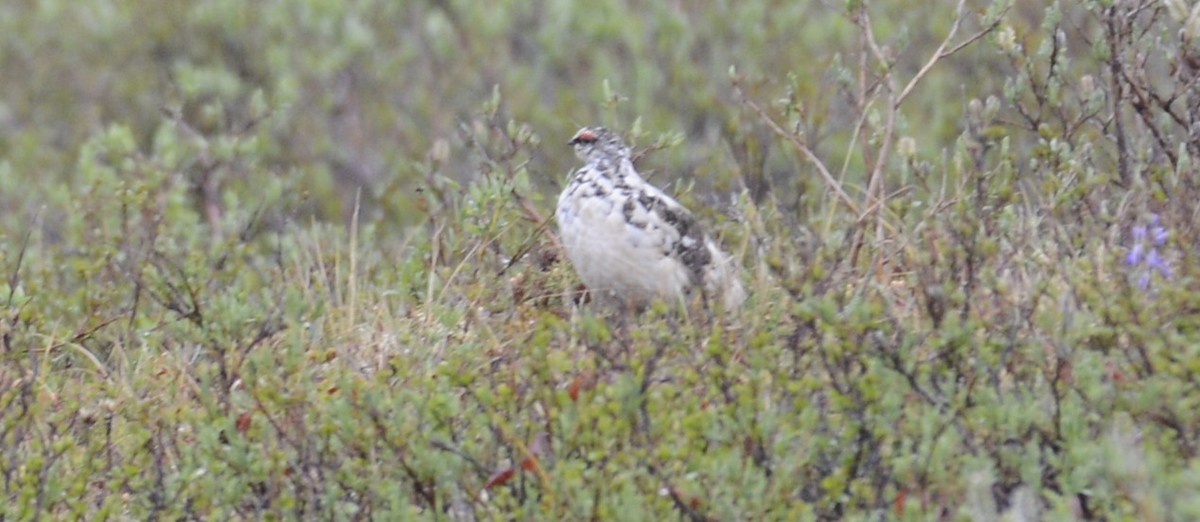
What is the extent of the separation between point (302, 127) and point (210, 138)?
220cm

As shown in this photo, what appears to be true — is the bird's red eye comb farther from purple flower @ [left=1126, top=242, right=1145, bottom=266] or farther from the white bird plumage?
purple flower @ [left=1126, top=242, right=1145, bottom=266]

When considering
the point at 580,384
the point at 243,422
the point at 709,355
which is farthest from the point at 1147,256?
the point at 243,422

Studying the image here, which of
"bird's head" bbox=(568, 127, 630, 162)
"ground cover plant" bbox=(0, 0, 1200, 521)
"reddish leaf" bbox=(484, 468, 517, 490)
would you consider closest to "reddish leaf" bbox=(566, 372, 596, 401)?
"ground cover plant" bbox=(0, 0, 1200, 521)

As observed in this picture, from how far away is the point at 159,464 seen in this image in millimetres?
5246

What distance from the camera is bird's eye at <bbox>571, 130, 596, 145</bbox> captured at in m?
6.76

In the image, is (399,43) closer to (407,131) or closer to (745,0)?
(407,131)

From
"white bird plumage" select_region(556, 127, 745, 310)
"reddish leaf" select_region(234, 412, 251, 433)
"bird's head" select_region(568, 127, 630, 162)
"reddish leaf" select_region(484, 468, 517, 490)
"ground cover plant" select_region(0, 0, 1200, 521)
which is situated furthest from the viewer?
"bird's head" select_region(568, 127, 630, 162)

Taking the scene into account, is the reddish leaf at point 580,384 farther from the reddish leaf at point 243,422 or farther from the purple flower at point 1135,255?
the purple flower at point 1135,255

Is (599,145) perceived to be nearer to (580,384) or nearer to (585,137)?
(585,137)

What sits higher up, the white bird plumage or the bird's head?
the bird's head

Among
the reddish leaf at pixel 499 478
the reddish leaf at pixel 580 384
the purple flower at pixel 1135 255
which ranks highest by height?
the purple flower at pixel 1135 255

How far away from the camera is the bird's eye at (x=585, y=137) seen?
22.2 feet

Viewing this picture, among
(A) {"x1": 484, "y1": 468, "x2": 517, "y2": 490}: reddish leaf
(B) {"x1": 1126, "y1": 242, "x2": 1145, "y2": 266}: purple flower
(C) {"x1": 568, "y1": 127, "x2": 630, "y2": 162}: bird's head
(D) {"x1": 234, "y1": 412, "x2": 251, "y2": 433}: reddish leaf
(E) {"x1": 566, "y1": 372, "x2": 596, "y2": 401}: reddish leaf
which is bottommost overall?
(A) {"x1": 484, "y1": 468, "x2": 517, "y2": 490}: reddish leaf

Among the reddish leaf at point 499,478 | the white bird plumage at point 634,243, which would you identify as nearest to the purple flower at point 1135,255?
the white bird plumage at point 634,243
